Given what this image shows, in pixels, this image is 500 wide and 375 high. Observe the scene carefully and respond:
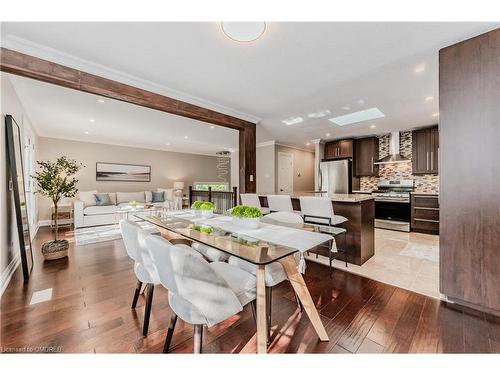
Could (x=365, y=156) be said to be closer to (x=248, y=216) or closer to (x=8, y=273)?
(x=248, y=216)

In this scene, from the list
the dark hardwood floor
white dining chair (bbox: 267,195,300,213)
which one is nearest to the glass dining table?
the dark hardwood floor

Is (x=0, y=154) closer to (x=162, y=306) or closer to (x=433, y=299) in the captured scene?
(x=162, y=306)

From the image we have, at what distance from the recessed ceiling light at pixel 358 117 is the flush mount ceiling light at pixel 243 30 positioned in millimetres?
2773

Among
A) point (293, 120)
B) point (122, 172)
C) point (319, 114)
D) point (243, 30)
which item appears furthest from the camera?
point (122, 172)

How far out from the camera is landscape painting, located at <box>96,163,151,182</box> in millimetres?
6441

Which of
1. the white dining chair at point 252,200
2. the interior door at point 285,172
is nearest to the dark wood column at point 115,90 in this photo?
the white dining chair at point 252,200

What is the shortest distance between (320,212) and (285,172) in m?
4.23

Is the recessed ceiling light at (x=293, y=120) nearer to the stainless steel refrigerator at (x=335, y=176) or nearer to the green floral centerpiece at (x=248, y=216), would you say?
the stainless steel refrigerator at (x=335, y=176)

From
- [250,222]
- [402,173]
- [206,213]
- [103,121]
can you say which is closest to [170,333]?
[250,222]

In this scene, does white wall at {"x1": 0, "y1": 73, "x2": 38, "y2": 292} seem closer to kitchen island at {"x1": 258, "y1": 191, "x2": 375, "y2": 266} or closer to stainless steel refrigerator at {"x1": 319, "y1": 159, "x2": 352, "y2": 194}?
kitchen island at {"x1": 258, "y1": 191, "x2": 375, "y2": 266}

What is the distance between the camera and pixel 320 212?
2715 millimetres

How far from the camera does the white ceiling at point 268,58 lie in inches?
70.4

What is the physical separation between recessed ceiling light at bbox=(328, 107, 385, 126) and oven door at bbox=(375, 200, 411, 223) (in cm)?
209

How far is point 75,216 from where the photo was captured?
504 cm
